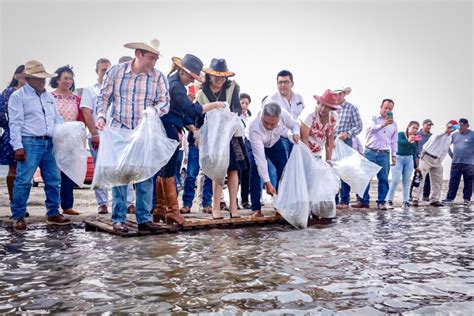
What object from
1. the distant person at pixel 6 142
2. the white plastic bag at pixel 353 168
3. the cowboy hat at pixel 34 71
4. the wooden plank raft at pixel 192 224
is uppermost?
the cowboy hat at pixel 34 71

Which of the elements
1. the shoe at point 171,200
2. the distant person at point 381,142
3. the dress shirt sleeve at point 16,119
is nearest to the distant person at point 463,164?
the distant person at point 381,142

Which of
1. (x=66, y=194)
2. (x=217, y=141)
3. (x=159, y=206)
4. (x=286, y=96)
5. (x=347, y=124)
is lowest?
(x=159, y=206)

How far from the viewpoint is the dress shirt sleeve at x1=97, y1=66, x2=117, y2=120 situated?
15.5 ft

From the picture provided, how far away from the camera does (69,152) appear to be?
5.41 m

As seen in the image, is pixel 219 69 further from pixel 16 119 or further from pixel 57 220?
pixel 57 220

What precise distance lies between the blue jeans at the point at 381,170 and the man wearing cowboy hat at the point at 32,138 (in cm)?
462

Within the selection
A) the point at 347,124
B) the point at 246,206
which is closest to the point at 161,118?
the point at 246,206

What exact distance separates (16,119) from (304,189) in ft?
9.87

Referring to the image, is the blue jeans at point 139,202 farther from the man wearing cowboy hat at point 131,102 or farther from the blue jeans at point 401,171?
the blue jeans at point 401,171

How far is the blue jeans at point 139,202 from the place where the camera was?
15.5ft

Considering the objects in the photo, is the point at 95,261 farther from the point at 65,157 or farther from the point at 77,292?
the point at 65,157

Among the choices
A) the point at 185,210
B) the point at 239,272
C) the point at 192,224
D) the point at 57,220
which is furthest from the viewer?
the point at 185,210

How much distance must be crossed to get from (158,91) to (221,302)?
2.80m

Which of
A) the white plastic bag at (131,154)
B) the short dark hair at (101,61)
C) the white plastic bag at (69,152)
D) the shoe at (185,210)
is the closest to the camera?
the white plastic bag at (131,154)
